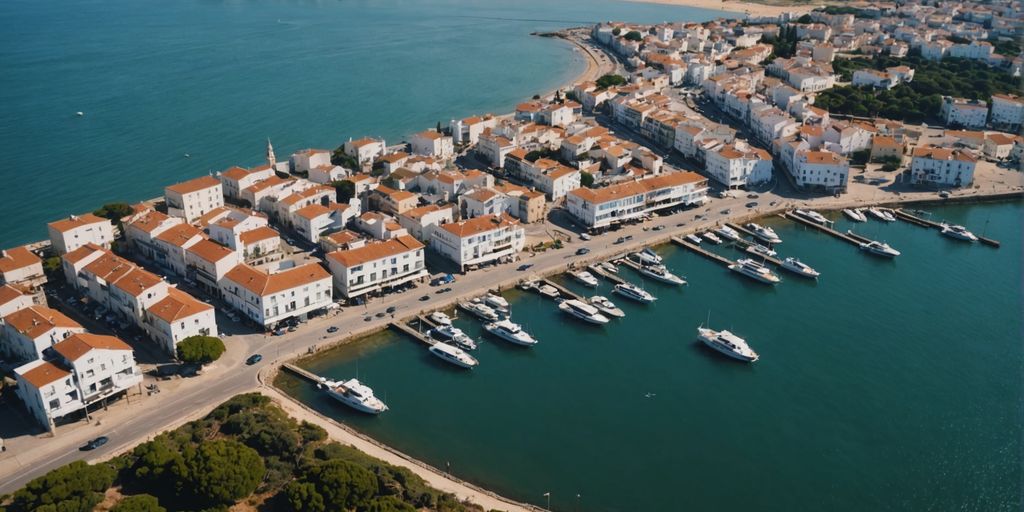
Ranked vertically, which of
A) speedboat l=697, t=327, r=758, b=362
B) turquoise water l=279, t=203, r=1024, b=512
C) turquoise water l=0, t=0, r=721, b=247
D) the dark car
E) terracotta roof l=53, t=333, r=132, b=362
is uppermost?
terracotta roof l=53, t=333, r=132, b=362

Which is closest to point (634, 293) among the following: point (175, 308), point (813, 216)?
point (813, 216)

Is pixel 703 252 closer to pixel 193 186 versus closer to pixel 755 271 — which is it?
pixel 755 271

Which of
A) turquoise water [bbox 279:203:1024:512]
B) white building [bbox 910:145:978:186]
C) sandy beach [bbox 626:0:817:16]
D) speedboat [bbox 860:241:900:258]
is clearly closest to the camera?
turquoise water [bbox 279:203:1024:512]

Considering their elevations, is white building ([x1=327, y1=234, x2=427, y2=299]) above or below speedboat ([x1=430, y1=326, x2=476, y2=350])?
above

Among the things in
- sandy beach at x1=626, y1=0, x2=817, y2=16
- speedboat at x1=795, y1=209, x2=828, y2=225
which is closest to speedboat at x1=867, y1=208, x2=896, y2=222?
speedboat at x1=795, y1=209, x2=828, y2=225

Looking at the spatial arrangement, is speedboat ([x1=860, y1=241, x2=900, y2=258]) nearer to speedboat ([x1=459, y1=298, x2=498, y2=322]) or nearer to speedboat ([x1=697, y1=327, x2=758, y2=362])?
speedboat ([x1=697, y1=327, x2=758, y2=362])

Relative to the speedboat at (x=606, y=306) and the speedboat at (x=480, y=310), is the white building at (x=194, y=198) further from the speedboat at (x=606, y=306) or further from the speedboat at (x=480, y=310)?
the speedboat at (x=606, y=306)

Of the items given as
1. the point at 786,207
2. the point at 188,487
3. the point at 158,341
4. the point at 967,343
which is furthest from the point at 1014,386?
the point at 158,341
